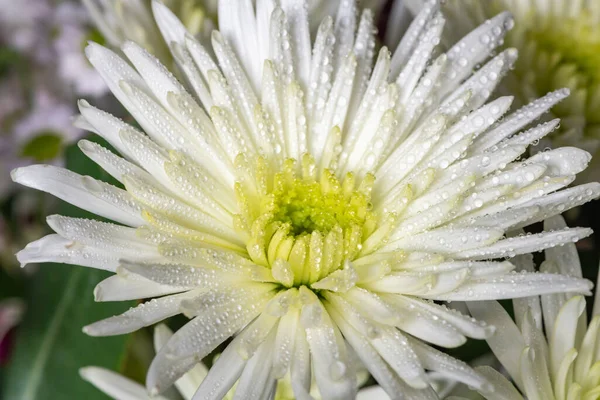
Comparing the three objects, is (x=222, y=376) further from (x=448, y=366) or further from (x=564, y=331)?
Result: (x=564, y=331)

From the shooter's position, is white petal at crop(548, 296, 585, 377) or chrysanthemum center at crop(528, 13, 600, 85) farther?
chrysanthemum center at crop(528, 13, 600, 85)

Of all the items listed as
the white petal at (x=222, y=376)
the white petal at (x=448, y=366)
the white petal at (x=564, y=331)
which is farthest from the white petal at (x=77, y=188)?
the white petal at (x=564, y=331)

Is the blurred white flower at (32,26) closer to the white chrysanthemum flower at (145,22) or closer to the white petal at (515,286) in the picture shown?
the white chrysanthemum flower at (145,22)

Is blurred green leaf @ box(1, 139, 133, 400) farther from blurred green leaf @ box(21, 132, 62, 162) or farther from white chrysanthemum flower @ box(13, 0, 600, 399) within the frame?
blurred green leaf @ box(21, 132, 62, 162)

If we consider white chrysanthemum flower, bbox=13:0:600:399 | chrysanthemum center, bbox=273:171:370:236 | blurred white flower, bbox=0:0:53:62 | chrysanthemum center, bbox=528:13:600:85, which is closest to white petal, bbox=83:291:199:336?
white chrysanthemum flower, bbox=13:0:600:399

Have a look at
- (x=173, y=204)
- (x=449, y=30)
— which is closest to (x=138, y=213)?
(x=173, y=204)

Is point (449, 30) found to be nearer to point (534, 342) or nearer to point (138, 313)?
point (534, 342)

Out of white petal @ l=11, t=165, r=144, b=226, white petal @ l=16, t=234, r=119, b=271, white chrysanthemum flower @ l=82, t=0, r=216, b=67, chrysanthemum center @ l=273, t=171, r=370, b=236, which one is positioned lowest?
white petal @ l=16, t=234, r=119, b=271
